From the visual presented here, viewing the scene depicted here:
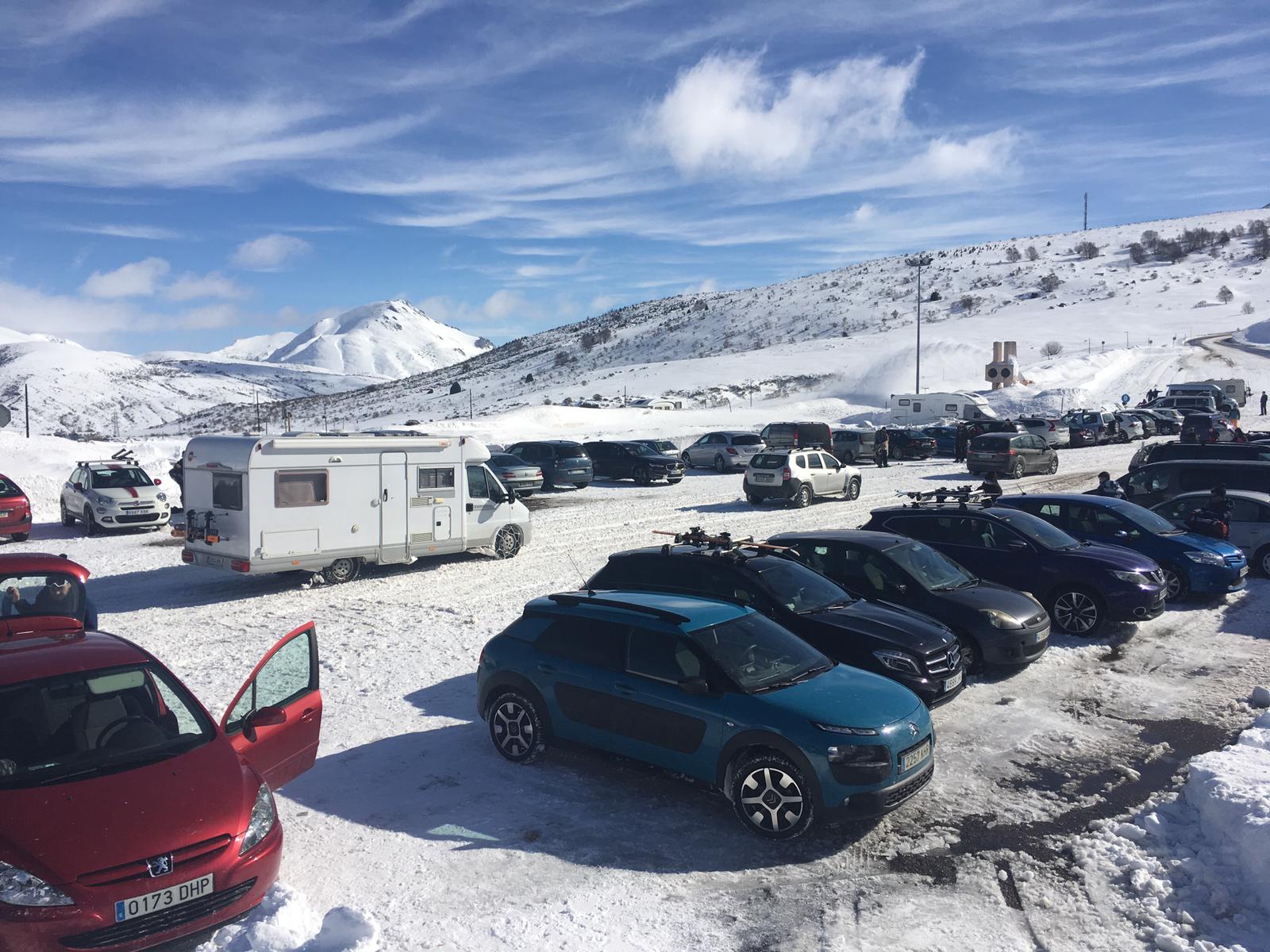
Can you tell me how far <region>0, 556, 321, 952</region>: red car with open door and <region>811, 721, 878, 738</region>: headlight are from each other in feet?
10.9

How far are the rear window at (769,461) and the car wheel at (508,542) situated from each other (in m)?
8.59

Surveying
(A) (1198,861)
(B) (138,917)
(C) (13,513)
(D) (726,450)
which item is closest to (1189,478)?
(A) (1198,861)

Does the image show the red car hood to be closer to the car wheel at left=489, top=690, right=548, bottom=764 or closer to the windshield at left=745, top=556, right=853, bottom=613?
the car wheel at left=489, top=690, right=548, bottom=764

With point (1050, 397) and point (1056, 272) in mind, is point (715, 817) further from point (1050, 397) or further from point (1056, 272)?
point (1056, 272)

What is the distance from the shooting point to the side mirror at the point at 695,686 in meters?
6.39

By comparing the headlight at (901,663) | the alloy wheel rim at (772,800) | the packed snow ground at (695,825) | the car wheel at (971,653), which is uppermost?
the headlight at (901,663)

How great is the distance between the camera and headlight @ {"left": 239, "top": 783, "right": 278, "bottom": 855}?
4.88 m

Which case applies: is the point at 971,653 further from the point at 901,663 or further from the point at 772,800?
the point at 772,800

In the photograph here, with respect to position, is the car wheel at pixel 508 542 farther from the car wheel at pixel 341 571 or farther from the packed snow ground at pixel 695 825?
the packed snow ground at pixel 695 825

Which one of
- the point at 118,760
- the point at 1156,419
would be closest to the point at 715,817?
the point at 118,760

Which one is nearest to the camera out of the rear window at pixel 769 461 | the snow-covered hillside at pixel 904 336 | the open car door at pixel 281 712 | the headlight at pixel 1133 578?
the open car door at pixel 281 712

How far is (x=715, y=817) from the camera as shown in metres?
6.55

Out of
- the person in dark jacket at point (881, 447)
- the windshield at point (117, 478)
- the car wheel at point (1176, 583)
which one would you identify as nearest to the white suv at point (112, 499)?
the windshield at point (117, 478)

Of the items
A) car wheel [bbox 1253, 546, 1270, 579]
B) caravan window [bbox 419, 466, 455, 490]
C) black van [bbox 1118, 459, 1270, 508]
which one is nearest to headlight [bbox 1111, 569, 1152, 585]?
car wheel [bbox 1253, 546, 1270, 579]
